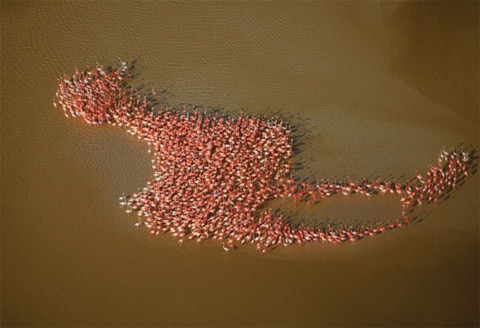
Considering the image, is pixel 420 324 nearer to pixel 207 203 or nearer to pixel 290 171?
pixel 290 171

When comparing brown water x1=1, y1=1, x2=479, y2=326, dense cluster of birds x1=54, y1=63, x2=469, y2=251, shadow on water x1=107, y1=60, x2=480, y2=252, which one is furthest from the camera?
shadow on water x1=107, y1=60, x2=480, y2=252

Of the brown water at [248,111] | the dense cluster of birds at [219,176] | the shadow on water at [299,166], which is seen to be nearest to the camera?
the brown water at [248,111]

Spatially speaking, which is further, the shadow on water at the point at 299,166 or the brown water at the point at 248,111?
the shadow on water at the point at 299,166

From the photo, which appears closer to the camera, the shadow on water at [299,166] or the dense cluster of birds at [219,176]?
the dense cluster of birds at [219,176]

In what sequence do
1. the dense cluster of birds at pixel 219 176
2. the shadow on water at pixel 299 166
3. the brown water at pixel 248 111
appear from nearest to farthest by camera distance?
the brown water at pixel 248 111
the dense cluster of birds at pixel 219 176
the shadow on water at pixel 299 166

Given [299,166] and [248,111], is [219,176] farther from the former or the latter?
[248,111]

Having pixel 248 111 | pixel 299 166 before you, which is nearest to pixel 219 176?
pixel 299 166
